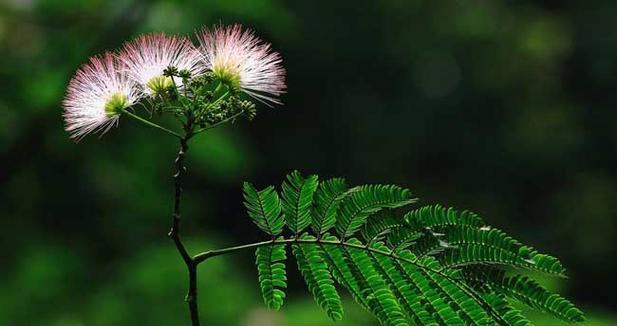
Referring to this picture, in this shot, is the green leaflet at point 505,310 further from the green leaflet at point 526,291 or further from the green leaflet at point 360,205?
the green leaflet at point 360,205

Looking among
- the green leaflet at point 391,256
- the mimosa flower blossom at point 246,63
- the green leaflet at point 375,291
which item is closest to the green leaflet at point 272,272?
the green leaflet at point 391,256

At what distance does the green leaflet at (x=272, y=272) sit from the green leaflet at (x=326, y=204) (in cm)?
7

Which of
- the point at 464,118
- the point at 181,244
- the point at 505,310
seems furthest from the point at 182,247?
the point at 464,118

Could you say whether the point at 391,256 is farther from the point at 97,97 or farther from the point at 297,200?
the point at 97,97

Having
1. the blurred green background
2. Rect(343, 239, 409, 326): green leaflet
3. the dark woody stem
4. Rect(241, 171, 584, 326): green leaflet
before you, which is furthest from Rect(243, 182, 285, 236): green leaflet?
the blurred green background

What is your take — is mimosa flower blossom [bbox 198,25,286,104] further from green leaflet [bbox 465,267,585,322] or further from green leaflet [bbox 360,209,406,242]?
green leaflet [bbox 465,267,585,322]

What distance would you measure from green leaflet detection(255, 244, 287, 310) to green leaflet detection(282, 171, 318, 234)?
42 mm

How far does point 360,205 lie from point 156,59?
39 cm

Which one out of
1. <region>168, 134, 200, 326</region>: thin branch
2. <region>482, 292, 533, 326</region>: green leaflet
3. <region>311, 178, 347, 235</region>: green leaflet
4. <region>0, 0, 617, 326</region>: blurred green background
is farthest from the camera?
<region>0, 0, 617, 326</region>: blurred green background

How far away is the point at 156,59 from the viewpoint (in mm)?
1491

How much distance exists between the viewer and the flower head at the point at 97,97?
1.53m

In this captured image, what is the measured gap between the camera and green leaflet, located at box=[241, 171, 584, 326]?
161cm

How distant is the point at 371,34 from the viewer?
29766 millimetres

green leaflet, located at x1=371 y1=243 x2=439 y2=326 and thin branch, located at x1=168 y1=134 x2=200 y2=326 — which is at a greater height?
thin branch, located at x1=168 y1=134 x2=200 y2=326
